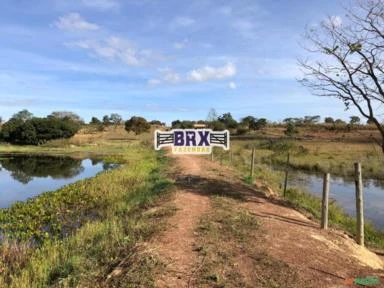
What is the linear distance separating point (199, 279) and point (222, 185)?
8934 mm

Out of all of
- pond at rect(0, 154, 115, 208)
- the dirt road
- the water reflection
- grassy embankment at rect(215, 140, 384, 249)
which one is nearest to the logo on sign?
grassy embankment at rect(215, 140, 384, 249)

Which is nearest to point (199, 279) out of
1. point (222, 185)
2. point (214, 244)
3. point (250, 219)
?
point (214, 244)

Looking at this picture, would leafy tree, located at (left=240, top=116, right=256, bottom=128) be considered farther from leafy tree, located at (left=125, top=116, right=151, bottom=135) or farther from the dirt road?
the dirt road

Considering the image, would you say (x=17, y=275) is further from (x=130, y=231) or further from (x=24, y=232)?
(x=24, y=232)

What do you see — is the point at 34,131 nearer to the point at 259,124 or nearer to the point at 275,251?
the point at 259,124

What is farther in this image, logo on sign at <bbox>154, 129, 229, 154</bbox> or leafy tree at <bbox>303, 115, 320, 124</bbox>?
leafy tree at <bbox>303, 115, 320, 124</bbox>

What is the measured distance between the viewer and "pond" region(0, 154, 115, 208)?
2367cm

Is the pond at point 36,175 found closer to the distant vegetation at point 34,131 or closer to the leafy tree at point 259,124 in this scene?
the distant vegetation at point 34,131

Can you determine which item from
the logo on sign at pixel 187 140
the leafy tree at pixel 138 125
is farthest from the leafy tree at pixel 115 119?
the logo on sign at pixel 187 140

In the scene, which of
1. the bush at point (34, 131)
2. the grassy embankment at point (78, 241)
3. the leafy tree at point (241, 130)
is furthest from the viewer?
the leafy tree at point (241, 130)

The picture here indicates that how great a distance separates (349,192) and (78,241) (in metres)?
17.1

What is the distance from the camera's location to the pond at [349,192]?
17.5m

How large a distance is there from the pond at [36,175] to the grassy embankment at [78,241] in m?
4.65

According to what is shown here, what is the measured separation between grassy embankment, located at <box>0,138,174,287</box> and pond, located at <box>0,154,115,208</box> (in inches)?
183
